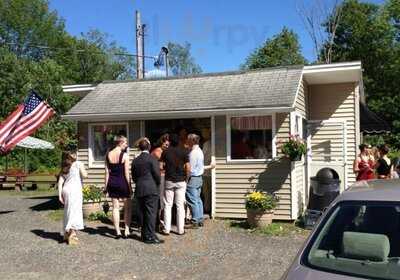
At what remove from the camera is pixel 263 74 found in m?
13.6

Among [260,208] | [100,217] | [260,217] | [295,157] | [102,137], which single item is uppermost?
[102,137]

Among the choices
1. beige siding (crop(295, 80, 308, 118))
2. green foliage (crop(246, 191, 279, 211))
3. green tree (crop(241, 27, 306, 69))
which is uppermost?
green tree (crop(241, 27, 306, 69))

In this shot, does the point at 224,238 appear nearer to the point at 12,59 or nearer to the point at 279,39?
the point at 12,59

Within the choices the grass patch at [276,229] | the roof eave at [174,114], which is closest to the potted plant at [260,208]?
the grass patch at [276,229]

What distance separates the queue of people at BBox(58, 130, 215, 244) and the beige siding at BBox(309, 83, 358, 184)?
4.94 meters

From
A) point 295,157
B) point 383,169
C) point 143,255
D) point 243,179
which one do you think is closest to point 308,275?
point 143,255

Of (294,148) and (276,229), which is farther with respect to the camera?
(294,148)

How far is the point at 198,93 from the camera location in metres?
13.4

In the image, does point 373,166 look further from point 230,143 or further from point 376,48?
point 376,48

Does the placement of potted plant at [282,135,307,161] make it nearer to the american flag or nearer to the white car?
the american flag

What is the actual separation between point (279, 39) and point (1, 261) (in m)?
42.5

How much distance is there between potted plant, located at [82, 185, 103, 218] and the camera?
41.4 ft

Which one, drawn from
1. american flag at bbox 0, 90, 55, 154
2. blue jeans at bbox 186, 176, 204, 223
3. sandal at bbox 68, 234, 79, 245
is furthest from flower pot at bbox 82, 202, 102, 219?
sandal at bbox 68, 234, 79, 245

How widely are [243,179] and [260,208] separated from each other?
147cm
